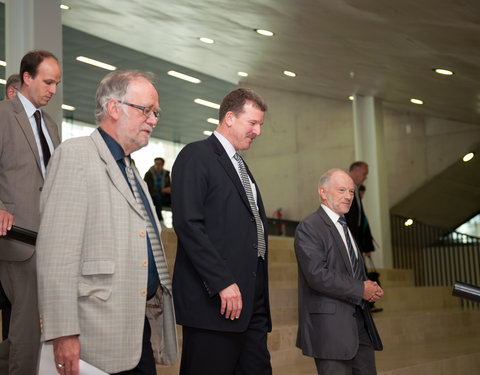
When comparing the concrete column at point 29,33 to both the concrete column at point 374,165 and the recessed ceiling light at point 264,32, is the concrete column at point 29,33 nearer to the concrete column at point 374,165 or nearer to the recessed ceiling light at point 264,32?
the recessed ceiling light at point 264,32

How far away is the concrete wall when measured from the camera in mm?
13758

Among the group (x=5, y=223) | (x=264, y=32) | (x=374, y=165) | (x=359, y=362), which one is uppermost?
(x=264, y=32)

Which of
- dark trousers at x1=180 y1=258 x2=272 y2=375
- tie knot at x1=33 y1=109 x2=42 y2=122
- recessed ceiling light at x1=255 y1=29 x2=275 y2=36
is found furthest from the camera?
recessed ceiling light at x1=255 y1=29 x2=275 y2=36

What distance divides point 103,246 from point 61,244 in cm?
14

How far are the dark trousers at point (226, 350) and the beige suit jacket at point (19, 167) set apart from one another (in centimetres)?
85

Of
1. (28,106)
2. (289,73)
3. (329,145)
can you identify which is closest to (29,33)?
(28,106)

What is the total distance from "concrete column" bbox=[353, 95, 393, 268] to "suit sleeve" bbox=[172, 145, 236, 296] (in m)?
9.04

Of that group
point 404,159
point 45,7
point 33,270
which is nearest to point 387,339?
point 45,7

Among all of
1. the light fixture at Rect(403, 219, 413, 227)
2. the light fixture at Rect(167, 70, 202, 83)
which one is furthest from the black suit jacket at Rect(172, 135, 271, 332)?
the light fixture at Rect(403, 219, 413, 227)

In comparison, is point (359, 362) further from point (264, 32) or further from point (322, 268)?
point (264, 32)

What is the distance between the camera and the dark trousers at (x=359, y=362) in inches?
145

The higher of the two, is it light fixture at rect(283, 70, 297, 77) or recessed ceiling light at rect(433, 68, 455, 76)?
light fixture at rect(283, 70, 297, 77)

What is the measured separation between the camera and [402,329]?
7961 millimetres

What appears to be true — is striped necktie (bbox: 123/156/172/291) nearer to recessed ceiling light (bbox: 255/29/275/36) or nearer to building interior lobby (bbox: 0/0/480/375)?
building interior lobby (bbox: 0/0/480/375)
